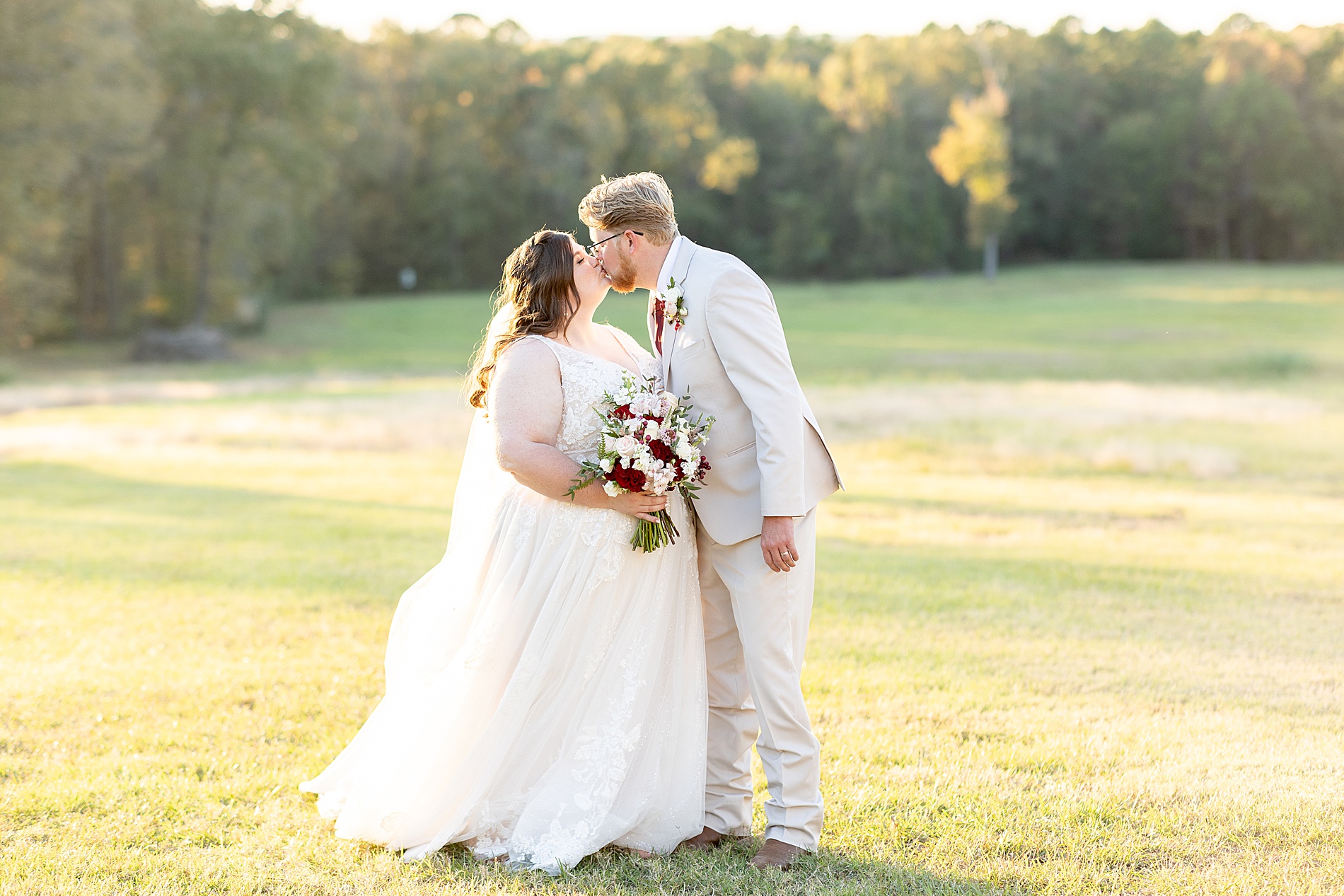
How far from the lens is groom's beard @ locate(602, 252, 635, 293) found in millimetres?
4301

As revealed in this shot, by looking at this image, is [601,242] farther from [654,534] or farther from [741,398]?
[654,534]

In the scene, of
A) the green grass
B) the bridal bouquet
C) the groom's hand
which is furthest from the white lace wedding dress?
the green grass

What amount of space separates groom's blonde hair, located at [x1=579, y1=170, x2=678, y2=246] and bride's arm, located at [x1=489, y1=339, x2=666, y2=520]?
0.55 metres

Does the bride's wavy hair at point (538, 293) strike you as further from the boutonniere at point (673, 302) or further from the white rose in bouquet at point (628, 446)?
the white rose in bouquet at point (628, 446)

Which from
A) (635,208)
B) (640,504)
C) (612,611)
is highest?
(635,208)

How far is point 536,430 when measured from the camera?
4.26 m

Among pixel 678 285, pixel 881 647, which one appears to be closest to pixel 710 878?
pixel 678 285

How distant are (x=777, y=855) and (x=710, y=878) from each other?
0.89 ft

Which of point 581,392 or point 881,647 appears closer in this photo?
point 581,392

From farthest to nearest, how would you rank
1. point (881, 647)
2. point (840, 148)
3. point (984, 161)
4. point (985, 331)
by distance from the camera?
1. point (840, 148)
2. point (984, 161)
3. point (985, 331)
4. point (881, 647)

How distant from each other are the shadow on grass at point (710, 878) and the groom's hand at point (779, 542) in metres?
1.11

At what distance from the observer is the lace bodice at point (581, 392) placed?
4332 millimetres

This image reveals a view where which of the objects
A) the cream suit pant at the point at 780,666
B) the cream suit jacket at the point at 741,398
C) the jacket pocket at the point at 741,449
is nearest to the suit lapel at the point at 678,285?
the cream suit jacket at the point at 741,398

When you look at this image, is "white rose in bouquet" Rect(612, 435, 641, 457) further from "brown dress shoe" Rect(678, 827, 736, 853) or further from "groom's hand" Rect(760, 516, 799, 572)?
"brown dress shoe" Rect(678, 827, 736, 853)
